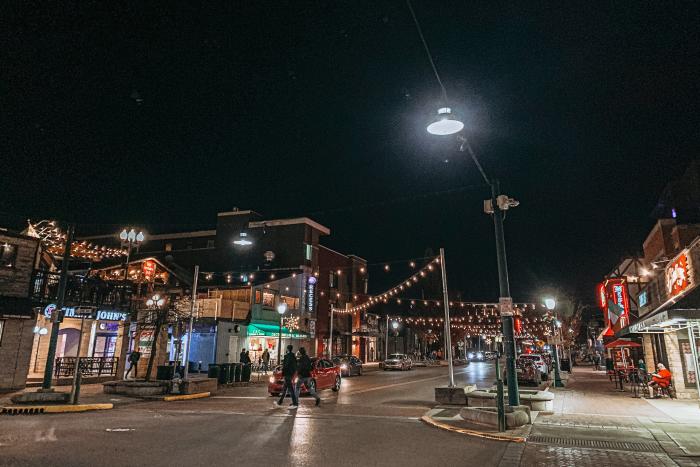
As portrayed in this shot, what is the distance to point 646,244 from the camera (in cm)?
2781

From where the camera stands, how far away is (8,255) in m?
19.2

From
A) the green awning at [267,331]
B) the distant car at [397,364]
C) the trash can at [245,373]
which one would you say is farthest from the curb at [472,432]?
the distant car at [397,364]

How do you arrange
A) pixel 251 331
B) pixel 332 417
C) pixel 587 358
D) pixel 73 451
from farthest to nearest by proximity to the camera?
pixel 587 358, pixel 251 331, pixel 332 417, pixel 73 451

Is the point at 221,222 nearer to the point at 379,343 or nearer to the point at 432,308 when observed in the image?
the point at 379,343

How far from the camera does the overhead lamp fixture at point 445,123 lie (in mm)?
8773

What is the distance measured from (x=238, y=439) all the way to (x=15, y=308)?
1439 centimetres

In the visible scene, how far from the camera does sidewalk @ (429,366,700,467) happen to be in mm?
7902

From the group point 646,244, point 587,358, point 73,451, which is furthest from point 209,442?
point 587,358

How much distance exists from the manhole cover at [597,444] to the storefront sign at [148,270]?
27.4 metres

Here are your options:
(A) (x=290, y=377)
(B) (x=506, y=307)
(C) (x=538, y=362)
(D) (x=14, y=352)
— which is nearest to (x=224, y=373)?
(D) (x=14, y=352)

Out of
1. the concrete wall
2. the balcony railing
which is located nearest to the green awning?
the balcony railing

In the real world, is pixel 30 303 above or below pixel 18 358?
above

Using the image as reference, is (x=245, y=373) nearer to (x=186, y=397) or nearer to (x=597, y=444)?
(x=186, y=397)

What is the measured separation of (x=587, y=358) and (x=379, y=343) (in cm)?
2791
